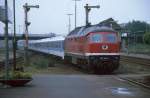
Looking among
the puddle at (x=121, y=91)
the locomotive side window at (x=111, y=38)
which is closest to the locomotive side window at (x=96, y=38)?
the locomotive side window at (x=111, y=38)

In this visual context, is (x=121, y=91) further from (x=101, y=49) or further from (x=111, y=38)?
(x=111, y=38)

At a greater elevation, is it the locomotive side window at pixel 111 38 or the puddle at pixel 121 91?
the locomotive side window at pixel 111 38

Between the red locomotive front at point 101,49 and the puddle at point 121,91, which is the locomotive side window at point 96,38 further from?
the puddle at point 121,91

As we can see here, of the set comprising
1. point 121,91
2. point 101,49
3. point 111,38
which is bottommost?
point 121,91

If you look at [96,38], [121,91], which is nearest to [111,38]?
[96,38]

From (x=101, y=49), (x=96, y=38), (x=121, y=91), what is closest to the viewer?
(x=121, y=91)

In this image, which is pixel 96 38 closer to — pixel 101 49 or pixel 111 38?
pixel 101 49

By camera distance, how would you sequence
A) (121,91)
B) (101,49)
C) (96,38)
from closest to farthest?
(121,91)
(101,49)
(96,38)

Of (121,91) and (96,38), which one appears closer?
(121,91)

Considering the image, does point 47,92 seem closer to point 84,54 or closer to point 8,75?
point 8,75

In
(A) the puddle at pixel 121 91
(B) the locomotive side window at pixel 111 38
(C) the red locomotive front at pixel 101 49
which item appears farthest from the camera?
(B) the locomotive side window at pixel 111 38

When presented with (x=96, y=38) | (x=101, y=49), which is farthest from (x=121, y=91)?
(x=96, y=38)

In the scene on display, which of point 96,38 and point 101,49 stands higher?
point 96,38

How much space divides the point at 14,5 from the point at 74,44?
6.08 meters
